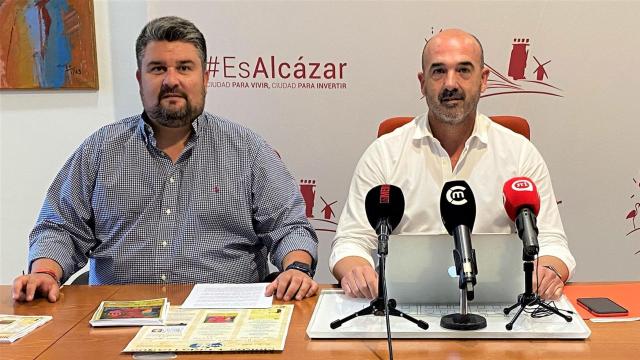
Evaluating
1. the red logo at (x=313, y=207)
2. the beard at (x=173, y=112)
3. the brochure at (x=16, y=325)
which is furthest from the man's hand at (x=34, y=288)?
the red logo at (x=313, y=207)

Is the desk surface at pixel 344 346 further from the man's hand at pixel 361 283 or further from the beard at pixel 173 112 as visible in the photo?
the beard at pixel 173 112

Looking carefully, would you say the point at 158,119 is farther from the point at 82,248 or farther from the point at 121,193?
the point at 82,248

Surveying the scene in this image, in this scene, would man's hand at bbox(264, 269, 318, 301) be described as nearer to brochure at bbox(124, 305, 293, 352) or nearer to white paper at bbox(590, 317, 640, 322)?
brochure at bbox(124, 305, 293, 352)

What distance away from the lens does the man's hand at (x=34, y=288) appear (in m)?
1.92

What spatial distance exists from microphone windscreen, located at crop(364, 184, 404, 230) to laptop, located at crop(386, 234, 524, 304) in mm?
83

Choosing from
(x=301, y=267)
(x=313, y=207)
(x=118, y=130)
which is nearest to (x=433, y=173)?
(x=301, y=267)

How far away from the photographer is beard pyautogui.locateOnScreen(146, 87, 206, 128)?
2.44m

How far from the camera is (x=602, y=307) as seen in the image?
167 centimetres

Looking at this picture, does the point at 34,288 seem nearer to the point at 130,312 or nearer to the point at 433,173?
the point at 130,312

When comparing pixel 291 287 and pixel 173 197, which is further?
pixel 173 197

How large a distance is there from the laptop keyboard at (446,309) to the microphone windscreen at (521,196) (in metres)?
0.26

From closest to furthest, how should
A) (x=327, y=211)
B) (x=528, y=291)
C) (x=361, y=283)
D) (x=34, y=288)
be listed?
(x=528, y=291) < (x=361, y=283) < (x=34, y=288) < (x=327, y=211)

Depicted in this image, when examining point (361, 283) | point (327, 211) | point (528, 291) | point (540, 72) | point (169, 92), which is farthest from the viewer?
point (327, 211)

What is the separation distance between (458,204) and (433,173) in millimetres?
913
